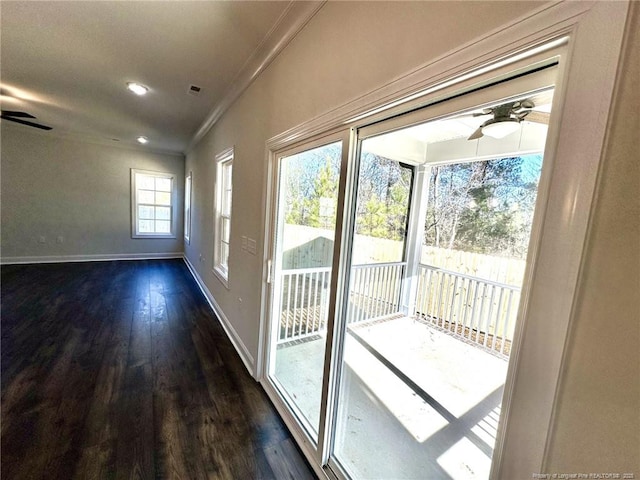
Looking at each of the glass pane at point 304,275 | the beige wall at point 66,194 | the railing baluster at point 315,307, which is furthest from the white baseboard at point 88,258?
the railing baluster at point 315,307

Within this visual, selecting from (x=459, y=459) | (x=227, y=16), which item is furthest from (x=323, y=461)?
(x=227, y=16)

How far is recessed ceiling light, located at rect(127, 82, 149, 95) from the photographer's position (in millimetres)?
2789

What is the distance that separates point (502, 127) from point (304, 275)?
1465mm

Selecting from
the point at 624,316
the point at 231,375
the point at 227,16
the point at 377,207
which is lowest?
the point at 231,375

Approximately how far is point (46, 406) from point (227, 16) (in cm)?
289

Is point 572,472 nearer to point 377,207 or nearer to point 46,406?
point 377,207

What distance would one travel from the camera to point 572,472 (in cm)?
59

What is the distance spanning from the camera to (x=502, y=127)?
0.96 m

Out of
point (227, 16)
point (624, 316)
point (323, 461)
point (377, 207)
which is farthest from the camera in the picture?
point (227, 16)

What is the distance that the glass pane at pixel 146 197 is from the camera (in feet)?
20.5

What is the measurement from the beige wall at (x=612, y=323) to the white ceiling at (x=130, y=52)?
1742 millimetres

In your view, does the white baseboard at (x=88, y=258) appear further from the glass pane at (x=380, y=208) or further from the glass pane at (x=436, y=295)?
the glass pane at (x=380, y=208)

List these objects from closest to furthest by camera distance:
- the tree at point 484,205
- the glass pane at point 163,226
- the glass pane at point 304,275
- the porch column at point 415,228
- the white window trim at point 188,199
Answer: the tree at point 484,205 < the porch column at point 415,228 < the glass pane at point 304,275 < the white window trim at point 188,199 < the glass pane at point 163,226

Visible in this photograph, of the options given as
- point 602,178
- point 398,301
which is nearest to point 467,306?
point 398,301
